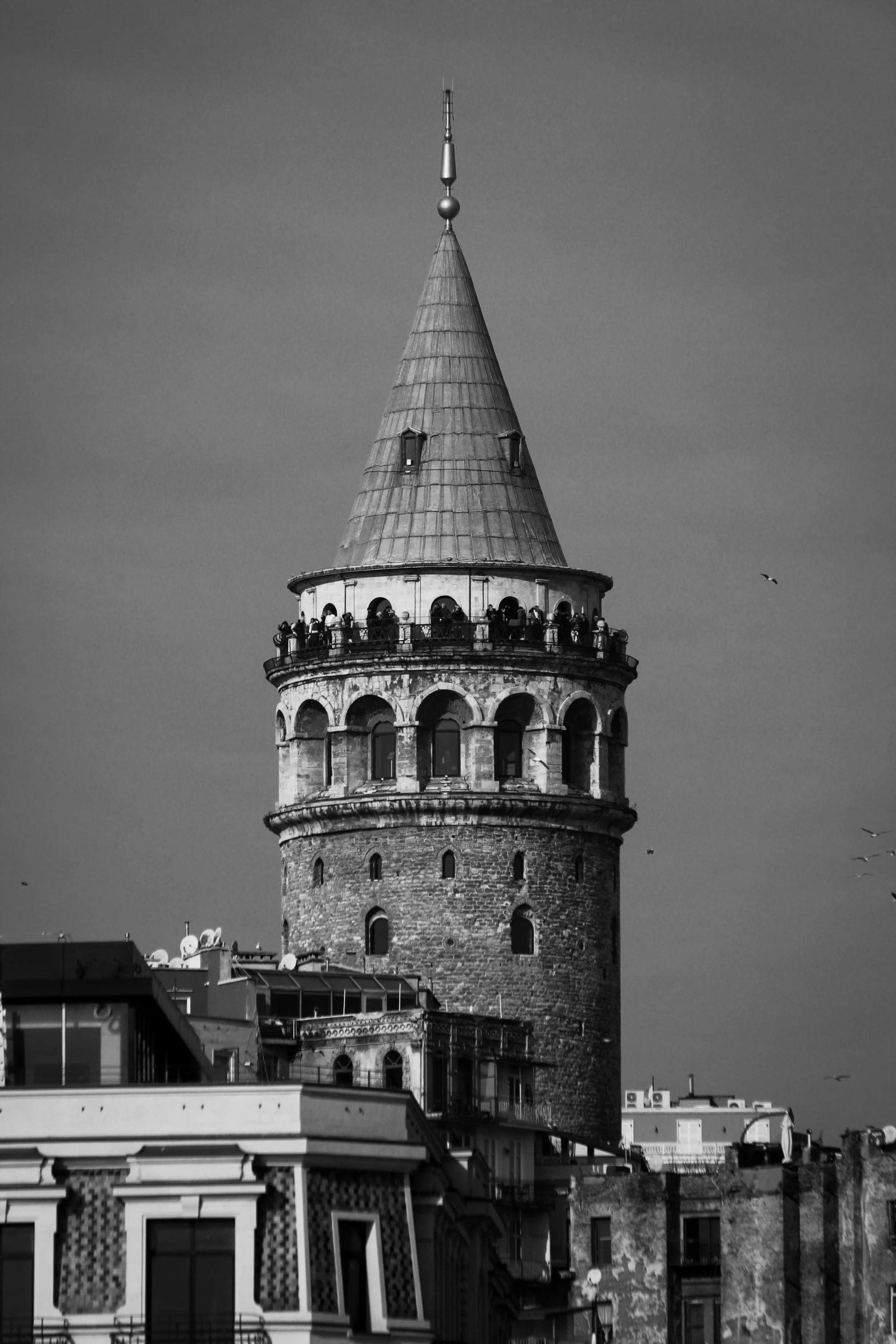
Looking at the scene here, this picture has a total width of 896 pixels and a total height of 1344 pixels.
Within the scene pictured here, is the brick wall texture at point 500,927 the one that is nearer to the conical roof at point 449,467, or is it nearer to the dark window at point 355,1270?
the conical roof at point 449,467

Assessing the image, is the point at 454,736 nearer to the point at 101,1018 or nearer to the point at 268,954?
the point at 268,954

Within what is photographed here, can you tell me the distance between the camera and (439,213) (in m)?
130

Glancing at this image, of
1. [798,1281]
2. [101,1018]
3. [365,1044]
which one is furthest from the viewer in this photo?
[365,1044]

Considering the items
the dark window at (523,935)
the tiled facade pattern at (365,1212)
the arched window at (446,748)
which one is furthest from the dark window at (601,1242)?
the tiled facade pattern at (365,1212)

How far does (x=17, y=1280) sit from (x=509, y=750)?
213ft

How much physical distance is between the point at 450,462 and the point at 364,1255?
68.0 m

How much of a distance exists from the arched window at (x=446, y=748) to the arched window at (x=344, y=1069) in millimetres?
9179

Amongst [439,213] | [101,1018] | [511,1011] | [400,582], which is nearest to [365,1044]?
[511,1011]

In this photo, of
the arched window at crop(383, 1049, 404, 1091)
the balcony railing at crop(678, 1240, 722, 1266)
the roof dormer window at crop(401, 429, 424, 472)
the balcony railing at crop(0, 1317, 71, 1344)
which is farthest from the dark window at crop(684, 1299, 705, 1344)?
the balcony railing at crop(0, 1317, 71, 1344)

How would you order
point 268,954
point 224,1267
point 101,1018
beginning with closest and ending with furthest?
point 224,1267, point 101,1018, point 268,954

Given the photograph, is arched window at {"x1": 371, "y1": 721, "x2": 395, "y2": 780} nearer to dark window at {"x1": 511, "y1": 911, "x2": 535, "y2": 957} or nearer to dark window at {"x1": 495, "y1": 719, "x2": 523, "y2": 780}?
dark window at {"x1": 495, "y1": 719, "x2": 523, "y2": 780}

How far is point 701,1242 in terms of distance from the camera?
357 ft

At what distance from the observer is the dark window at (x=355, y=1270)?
5891cm

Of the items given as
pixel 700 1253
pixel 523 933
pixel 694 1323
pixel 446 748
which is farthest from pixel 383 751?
pixel 694 1323
